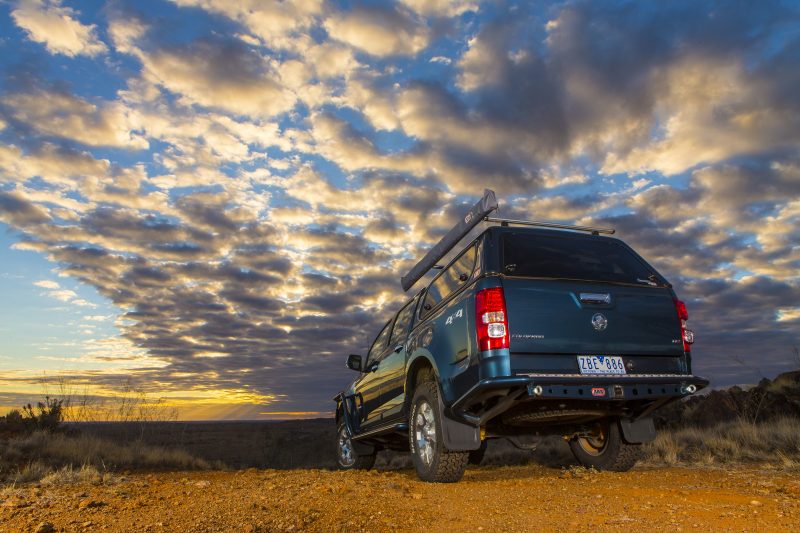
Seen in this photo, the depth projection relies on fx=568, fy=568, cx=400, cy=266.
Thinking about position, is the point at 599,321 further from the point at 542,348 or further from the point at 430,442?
the point at 430,442

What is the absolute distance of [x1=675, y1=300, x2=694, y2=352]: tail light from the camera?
17.6ft

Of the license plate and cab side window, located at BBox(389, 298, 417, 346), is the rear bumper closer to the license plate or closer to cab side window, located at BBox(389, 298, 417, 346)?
the license plate

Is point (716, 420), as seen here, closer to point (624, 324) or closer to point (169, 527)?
point (624, 324)

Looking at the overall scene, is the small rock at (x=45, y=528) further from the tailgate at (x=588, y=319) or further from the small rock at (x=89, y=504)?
the tailgate at (x=588, y=319)

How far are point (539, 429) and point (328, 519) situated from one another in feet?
10.1

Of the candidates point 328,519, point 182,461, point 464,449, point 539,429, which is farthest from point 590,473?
point 182,461

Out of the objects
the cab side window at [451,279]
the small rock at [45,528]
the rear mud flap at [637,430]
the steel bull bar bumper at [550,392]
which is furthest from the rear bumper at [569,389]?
the small rock at [45,528]

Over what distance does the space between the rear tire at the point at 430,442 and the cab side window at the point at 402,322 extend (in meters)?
1.15

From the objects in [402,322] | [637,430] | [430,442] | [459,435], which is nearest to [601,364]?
[459,435]

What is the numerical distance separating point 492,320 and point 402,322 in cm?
302

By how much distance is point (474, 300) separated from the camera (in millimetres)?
4902

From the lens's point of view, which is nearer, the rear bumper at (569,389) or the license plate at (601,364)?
the rear bumper at (569,389)

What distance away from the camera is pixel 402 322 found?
25.1ft

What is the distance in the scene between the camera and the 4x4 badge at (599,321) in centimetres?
496
